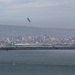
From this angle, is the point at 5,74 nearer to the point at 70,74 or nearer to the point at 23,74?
the point at 23,74

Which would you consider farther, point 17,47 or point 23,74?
point 17,47

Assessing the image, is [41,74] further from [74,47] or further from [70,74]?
[74,47]

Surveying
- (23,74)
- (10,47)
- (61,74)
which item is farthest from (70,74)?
(10,47)

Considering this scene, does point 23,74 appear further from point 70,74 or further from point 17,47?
point 17,47

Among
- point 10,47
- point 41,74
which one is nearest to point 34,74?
point 41,74

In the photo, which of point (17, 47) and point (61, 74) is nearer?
point (61, 74)

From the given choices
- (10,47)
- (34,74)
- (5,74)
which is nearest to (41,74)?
(34,74)

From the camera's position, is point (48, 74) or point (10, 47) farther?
point (10, 47)
